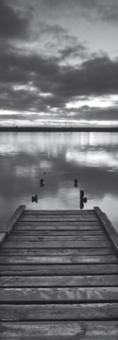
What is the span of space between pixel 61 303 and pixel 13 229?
431 centimetres

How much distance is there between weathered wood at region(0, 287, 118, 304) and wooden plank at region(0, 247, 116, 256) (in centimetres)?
165

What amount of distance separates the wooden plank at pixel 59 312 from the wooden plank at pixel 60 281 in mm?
593

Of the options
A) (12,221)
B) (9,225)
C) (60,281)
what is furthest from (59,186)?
(60,281)

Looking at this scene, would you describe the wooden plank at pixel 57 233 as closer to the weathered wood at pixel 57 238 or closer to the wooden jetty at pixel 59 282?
the wooden jetty at pixel 59 282

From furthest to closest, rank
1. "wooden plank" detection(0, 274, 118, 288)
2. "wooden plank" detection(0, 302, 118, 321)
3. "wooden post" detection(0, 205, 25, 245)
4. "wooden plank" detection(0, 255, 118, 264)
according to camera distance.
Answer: "wooden post" detection(0, 205, 25, 245)
"wooden plank" detection(0, 255, 118, 264)
"wooden plank" detection(0, 274, 118, 288)
"wooden plank" detection(0, 302, 118, 321)

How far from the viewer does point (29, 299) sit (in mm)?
4312

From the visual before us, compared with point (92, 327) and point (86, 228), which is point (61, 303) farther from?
point (86, 228)

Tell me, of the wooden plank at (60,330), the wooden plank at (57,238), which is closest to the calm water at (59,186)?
the wooden plank at (57,238)

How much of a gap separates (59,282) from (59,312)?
92 centimetres

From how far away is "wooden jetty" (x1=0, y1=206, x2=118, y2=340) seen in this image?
12.1 ft

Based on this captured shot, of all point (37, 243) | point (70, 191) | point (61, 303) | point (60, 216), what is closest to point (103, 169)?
point (70, 191)

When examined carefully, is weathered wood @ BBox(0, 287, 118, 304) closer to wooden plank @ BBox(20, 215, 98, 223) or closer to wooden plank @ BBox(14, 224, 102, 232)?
wooden plank @ BBox(14, 224, 102, 232)

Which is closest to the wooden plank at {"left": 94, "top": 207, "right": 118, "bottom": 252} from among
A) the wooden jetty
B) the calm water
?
the wooden jetty

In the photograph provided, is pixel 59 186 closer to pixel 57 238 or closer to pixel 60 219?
pixel 60 219
